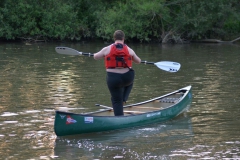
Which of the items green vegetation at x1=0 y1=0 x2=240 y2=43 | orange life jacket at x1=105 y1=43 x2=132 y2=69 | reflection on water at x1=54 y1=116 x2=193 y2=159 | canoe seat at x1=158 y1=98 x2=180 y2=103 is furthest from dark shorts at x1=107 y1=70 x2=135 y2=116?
green vegetation at x1=0 y1=0 x2=240 y2=43

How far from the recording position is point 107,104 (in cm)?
1275

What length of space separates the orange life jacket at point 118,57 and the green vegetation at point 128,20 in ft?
76.6

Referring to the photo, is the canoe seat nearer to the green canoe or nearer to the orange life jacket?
the green canoe

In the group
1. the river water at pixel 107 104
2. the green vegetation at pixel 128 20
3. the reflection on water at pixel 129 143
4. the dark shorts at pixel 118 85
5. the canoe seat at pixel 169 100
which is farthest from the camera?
the green vegetation at pixel 128 20

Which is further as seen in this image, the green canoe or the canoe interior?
the canoe interior

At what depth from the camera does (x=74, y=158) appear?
8.45m

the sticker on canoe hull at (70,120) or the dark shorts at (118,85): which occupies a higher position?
the dark shorts at (118,85)

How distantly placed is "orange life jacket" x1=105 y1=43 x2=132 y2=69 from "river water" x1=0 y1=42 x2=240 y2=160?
4.15 feet

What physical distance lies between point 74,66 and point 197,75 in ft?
16.3

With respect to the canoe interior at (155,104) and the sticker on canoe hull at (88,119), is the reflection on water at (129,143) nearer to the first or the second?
the sticker on canoe hull at (88,119)

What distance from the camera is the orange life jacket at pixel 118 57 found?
9.62 metres

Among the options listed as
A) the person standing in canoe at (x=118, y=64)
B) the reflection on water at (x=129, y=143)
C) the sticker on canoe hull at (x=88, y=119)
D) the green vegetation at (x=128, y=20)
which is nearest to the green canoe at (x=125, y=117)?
the sticker on canoe hull at (x=88, y=119)

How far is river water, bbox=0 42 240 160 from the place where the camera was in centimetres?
884

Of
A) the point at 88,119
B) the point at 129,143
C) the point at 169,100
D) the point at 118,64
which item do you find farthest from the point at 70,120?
the point at 169,100
